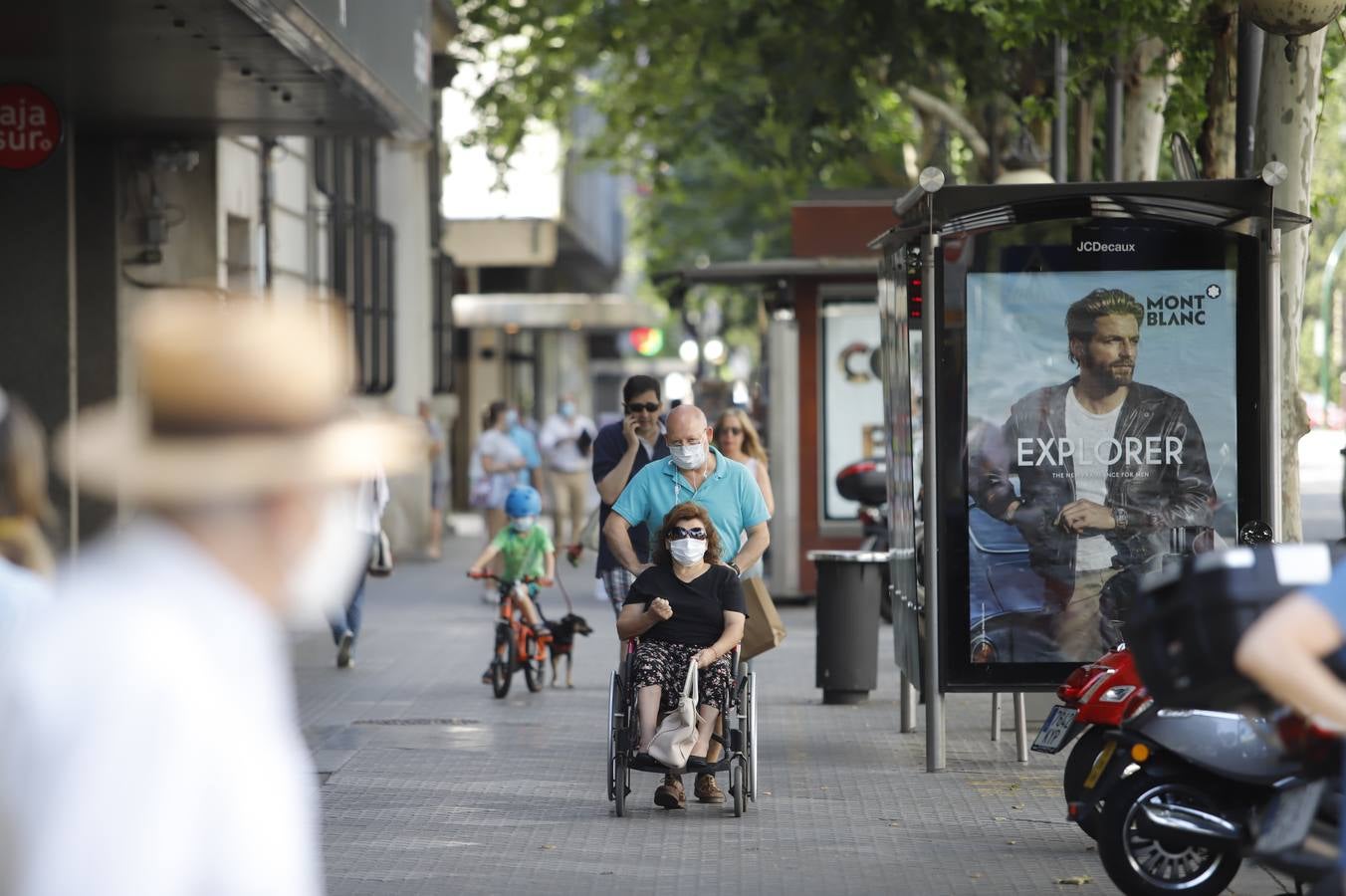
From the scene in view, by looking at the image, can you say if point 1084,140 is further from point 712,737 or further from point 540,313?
point 540,313

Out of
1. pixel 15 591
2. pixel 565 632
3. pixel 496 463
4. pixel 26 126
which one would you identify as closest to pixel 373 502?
pixel 565 632

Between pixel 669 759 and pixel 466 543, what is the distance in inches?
842

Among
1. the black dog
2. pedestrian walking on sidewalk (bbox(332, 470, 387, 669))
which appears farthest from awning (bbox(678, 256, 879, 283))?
the black dog

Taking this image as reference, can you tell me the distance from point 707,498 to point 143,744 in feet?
24.1

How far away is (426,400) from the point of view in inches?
→ 1110

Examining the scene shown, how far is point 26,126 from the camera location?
43.4ft

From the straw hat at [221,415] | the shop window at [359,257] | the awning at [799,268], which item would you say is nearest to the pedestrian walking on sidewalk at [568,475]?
the shop window at [359,257]

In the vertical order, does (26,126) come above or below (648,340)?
above

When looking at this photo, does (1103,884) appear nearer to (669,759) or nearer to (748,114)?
(669,759)

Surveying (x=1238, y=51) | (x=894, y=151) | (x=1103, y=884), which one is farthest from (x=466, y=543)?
(x=1103, y=884)

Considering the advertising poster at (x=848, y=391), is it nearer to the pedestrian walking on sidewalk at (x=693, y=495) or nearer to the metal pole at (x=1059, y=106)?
the metal pole at (x=1059, y=106)

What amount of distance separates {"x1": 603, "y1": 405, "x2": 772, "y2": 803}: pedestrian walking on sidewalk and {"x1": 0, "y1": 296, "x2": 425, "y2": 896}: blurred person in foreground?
274 inches

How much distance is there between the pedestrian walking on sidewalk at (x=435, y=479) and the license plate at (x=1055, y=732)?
1757cm

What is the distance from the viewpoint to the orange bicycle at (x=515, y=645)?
43.0 feet
